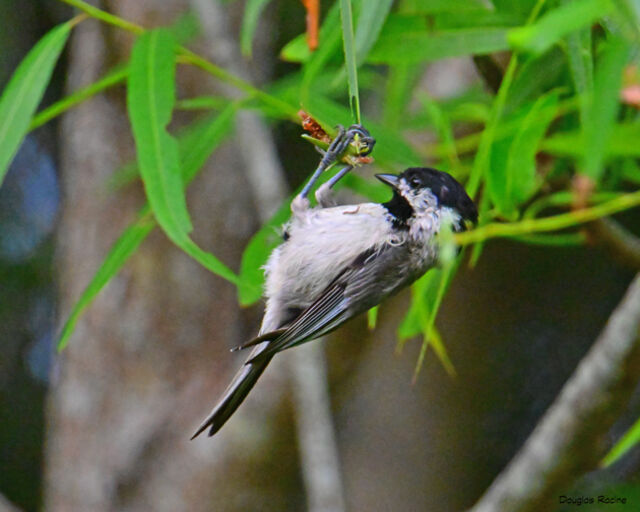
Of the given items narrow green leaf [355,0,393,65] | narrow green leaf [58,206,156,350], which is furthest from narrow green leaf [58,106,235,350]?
narrow green leaf [355,0,393,65]

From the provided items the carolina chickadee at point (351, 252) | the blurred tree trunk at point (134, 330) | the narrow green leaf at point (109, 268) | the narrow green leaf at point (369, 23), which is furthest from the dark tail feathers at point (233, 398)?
the blurred tree trunk at point (134, 330)

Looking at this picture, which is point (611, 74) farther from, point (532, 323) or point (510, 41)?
point (532, 323)

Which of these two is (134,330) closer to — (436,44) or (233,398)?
(233,398)

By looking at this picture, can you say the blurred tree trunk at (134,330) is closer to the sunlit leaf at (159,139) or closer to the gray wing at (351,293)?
the gray wing at (351,293)

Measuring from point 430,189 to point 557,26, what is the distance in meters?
0.61

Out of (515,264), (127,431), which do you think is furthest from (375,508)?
(515,264)

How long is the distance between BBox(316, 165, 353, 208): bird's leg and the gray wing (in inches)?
4.2

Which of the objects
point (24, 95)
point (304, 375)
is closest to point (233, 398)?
point (304, 375)

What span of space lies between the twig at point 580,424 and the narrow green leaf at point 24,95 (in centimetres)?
104

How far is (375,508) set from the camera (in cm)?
236

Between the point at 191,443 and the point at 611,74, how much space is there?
64.9 inches

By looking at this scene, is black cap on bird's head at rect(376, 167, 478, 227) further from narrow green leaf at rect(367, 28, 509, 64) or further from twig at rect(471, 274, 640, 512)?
twig at rect(471, 274, 640, 512)

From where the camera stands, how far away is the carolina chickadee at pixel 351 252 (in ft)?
4.42

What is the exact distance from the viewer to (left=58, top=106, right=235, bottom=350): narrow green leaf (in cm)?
134
